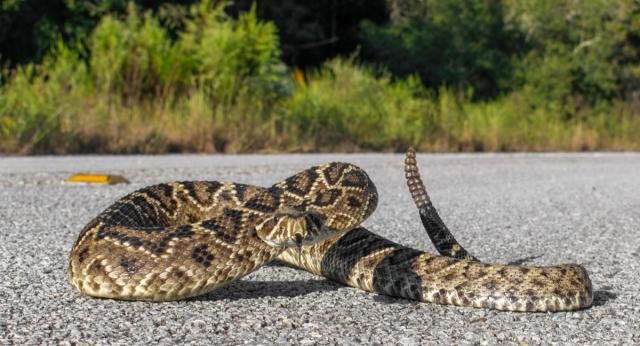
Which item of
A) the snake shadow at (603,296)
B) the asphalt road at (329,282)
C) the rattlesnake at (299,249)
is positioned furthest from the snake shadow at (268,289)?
the snake shadow at (603,296)

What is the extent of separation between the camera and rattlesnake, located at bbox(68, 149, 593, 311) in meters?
4.84

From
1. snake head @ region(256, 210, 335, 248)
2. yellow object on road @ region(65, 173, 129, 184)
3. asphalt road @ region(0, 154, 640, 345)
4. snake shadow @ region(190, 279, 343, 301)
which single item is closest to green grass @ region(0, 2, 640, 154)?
asphalt road @ region(0, 154, 640, 345)

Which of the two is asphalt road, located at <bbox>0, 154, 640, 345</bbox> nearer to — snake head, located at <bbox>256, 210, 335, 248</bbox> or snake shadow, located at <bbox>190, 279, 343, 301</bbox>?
snake shadow, located at <bbox>190, 279, 343, 301</bbox>

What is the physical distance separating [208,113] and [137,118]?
135 centimetres

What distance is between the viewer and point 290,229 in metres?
4.59

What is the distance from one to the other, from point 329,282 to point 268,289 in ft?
1.60

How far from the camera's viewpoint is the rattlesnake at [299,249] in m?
4.84

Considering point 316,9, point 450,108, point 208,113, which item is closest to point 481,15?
point 316,9

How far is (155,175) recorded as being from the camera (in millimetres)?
12211

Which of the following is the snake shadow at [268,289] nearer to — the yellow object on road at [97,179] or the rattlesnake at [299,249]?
the rattlesnake at [299,249]

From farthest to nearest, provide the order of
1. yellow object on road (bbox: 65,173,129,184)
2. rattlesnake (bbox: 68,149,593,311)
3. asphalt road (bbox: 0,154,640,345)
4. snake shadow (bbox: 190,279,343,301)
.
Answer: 1. yellow object on road (bbox: 65,173,129,184)
2. snake shadow (bbox: 190,279,343,301)
3. rattlesnake (bbox: 68,149,593,311)
4. asphalt road (bbox: 0,154,640,345)

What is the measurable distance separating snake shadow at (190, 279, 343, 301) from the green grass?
33.1 ft

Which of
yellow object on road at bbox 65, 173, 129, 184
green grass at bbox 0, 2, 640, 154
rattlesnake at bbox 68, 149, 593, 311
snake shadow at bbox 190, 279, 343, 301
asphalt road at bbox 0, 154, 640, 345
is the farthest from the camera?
green grass at bbox 0, 2, 640, 154

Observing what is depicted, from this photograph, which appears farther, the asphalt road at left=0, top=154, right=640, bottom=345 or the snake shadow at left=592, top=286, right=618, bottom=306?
the snake shadow at left=592, top=286, right=618, bottom=306
